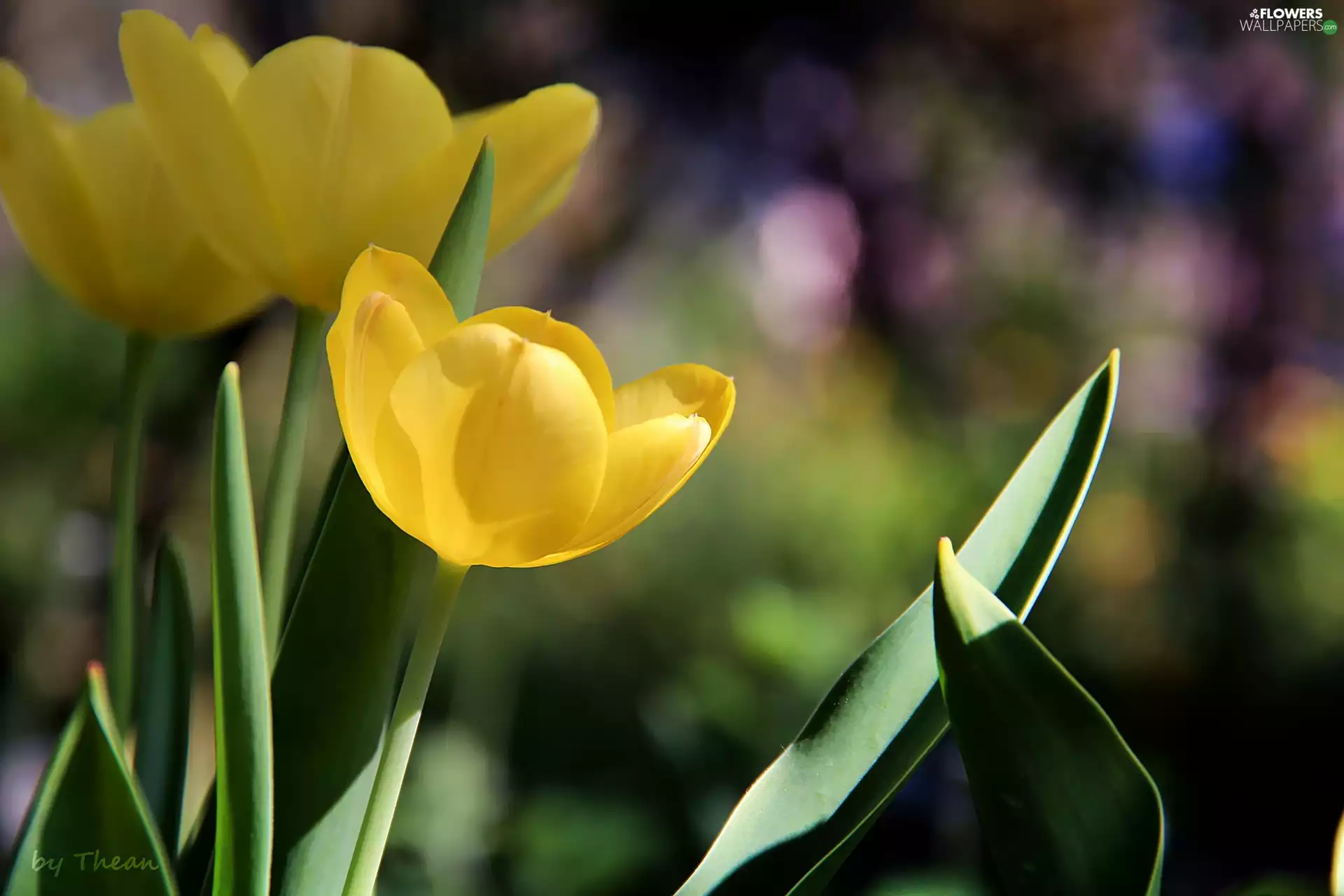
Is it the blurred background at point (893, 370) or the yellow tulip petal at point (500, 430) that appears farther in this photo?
the blurred background at point (893, 370)

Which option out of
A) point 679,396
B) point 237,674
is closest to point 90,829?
point 237,674

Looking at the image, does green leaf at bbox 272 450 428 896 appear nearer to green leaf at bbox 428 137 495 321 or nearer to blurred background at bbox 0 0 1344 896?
green leaf at bbox 428 137 495 321

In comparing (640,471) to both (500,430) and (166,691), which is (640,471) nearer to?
(500,430)

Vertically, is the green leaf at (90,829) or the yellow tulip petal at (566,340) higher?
the yellow tulip petal at (566,340)

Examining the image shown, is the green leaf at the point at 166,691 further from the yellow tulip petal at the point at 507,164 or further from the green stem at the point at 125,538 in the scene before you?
the yellow tulip petal at the point at 507,164

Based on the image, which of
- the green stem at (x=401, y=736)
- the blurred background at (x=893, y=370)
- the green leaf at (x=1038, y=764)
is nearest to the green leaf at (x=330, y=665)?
the green stem at (x=401, y=736)

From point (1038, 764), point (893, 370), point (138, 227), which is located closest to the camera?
point (1038, 764)

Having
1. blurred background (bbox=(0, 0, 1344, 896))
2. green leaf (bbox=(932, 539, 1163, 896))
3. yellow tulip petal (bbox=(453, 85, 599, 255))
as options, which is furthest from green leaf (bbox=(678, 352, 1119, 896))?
blurred background (bbox=(0, 0, 1344, 896))

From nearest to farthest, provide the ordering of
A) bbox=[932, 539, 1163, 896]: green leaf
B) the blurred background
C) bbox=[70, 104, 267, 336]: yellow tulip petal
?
bbox=[932, 539, 1163, 896]: green leaf < bbox=[70, 104, 267, 336]: yellow tulip petal < the blurred background
